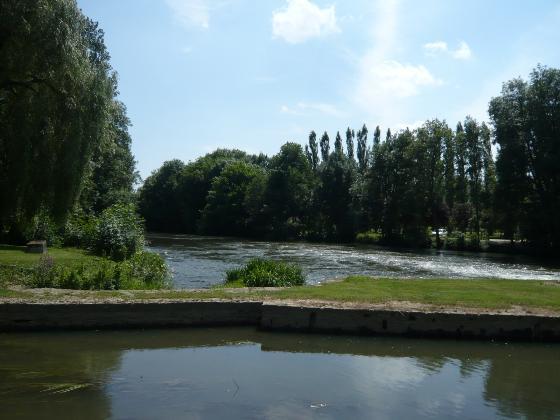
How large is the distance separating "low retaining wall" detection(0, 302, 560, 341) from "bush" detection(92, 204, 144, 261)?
514 inches

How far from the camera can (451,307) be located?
41.4 feet

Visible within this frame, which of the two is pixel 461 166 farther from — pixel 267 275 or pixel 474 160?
pixel 267 275

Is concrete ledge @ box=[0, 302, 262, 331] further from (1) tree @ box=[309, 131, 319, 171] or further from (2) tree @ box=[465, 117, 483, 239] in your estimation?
(1) tree @ box=[309, 131, 319, 171]

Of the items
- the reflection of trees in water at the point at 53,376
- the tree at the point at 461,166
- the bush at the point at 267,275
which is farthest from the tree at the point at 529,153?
the reflection of trees in water at the point at 53,376

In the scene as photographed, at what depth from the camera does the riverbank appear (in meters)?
11.8

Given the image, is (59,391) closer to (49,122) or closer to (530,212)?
(49,122)

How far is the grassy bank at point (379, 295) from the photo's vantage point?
42.1 ft

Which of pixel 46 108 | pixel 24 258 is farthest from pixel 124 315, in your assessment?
pixel 24 258

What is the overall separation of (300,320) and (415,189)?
4940 centimetres

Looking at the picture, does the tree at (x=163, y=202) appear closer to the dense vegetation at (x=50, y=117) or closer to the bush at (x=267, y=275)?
the bush at (x=267, y=275)

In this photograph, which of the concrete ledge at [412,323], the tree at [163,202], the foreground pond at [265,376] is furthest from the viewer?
the tree at [163,202]

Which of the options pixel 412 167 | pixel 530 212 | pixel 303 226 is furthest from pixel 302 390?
pixel 303 226

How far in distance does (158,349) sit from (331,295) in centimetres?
487

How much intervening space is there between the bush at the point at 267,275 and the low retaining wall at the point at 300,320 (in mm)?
4272
